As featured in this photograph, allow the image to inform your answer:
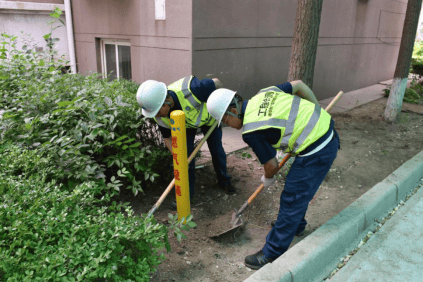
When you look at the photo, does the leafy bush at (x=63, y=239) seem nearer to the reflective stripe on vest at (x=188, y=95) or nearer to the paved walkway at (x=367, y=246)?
the paved walkway at (x=367, y=246)

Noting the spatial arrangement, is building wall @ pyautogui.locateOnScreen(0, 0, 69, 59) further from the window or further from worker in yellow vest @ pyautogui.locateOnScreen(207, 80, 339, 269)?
Result: worker in yellow vest @ pyautogui.locateOnScreen(207, 80, 339, 269)

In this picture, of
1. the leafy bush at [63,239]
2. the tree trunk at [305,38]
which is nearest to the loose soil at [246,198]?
the leafy bush at [63,239]

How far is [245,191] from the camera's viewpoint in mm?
4062

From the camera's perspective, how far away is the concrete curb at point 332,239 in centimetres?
241

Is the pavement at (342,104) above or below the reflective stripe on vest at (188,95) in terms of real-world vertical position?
below

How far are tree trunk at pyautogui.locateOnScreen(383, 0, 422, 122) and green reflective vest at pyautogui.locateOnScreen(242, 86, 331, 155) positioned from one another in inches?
204

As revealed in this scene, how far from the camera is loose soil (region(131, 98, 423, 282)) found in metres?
2.83

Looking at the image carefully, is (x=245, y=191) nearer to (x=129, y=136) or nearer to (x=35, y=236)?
(x=129, y=136)

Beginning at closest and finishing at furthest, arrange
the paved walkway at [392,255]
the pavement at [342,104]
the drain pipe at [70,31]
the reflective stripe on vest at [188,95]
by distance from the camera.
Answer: the paved walkway at [392,255] → the reflective stripe on vest at [188,95] → the pavement at [342,104] → the drain pipe at [70,31]

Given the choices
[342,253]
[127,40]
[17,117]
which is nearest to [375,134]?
[342,253]

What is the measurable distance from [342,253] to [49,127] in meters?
2.94

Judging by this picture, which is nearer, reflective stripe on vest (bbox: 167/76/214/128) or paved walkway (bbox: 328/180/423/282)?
paved walkway (bbox: 328/180/423/282)

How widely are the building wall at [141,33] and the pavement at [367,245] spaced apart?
3590 millimetres

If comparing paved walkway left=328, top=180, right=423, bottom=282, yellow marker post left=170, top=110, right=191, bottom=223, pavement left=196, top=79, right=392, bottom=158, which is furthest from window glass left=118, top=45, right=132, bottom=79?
paved walkway left=328, top=180, right=423, bottom=282
